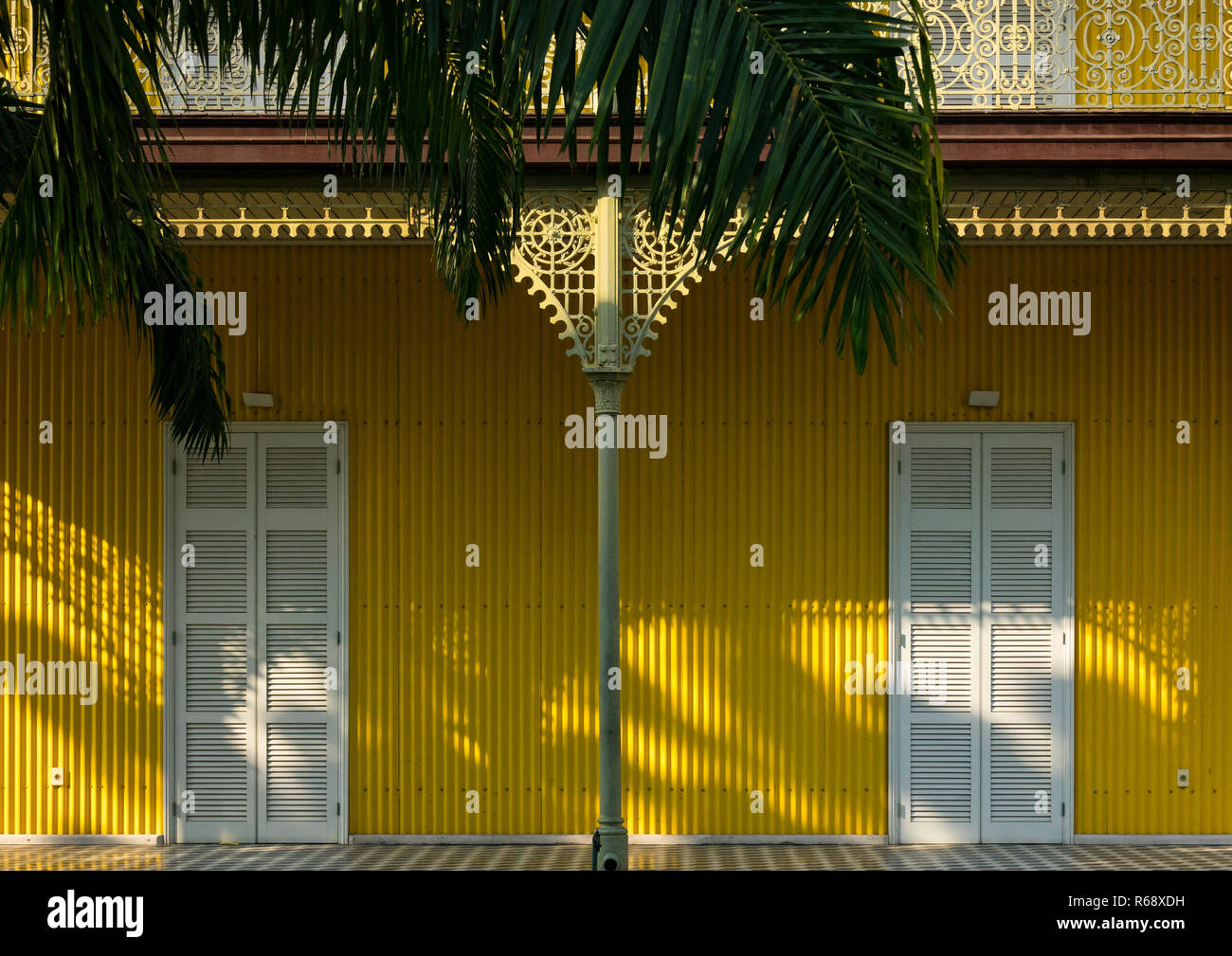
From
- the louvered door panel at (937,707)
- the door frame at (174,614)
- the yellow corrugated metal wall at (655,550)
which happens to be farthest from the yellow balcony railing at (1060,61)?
the louvered door panel at (937,707)

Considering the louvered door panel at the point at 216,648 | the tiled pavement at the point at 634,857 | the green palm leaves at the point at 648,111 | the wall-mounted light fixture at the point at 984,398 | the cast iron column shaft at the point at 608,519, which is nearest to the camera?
the green palm leaves at the point at 648,111

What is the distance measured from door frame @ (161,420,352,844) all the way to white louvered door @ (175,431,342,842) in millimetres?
28

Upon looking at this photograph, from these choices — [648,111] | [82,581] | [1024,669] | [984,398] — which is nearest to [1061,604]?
[1024,669]

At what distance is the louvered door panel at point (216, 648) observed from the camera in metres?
8.37

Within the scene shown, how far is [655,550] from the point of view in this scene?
27.5 feet

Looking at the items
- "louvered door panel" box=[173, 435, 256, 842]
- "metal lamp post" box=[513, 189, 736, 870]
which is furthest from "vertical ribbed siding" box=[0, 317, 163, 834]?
"metal lamp post" box=[513, 189, 736, 870]

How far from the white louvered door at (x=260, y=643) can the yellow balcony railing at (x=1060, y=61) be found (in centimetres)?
231

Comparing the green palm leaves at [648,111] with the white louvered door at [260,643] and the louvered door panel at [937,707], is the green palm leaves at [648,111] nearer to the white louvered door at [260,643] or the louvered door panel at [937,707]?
the white louvered door at [260,643]

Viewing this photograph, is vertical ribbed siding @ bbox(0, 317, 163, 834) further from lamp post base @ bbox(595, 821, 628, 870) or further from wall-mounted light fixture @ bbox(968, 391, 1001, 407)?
wall-mounted light fixture @ bbox(968, 391, 1001, 407)

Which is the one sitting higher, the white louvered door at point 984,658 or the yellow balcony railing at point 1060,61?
the yellow balcony railing at point 1060,61

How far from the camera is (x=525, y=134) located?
271 inches

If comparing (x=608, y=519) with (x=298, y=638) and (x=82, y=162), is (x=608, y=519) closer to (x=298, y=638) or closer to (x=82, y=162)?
(x=298, y=638)
